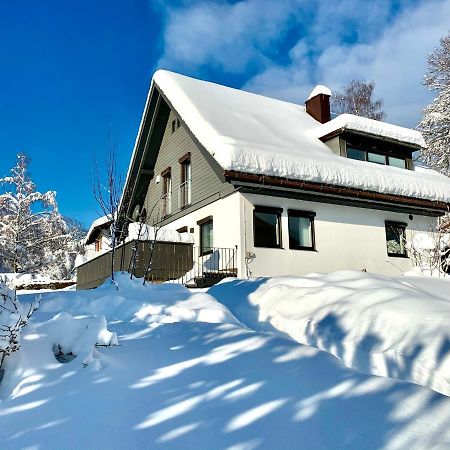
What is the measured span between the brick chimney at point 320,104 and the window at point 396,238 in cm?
628

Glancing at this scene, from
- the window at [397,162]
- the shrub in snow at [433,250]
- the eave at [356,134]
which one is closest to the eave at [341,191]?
the shrub in snow at [433,250]

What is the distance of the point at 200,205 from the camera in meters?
15.0

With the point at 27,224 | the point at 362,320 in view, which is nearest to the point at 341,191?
the point at 362,320

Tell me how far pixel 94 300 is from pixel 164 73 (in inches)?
516

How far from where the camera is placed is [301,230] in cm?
1398

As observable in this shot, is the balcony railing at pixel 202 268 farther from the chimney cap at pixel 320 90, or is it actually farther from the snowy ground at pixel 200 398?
the chimney cap at pixel 320 90

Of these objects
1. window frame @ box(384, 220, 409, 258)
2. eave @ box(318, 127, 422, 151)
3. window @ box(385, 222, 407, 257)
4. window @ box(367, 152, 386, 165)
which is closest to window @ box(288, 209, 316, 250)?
window frame @ box(384, 220, 409, 258)

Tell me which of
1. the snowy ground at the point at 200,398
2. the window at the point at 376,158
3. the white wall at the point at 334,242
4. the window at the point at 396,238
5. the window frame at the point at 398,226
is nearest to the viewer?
the snowy ground at the point at 200,398

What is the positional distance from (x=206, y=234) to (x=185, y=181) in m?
2.76

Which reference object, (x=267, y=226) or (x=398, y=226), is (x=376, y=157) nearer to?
(x=398, y=226)

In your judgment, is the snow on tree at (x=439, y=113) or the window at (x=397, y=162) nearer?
the window at (x=397, y=162)

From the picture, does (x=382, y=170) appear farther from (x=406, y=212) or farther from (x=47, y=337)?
(x=47, y=337)

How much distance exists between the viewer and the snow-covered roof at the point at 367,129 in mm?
16047

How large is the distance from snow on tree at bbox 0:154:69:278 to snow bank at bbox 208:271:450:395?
19813 millimetres
